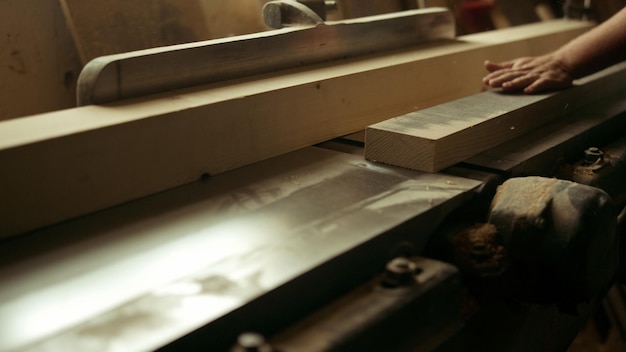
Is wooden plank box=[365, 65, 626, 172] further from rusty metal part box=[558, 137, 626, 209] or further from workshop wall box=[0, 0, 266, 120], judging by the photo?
workshop wall box=[0, 0, 266, 120]

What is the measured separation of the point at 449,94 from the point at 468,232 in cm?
82

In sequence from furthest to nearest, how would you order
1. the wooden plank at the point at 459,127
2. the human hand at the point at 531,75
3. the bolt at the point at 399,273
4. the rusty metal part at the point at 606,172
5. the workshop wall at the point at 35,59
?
1. the human hand at the point at 531,75
2. the workshop wall at the point at 35,59
3. the rusty metal part at the point at 606,172
4. the wooden plank at the point at 459,127
5. the bolt at the point at 399,273

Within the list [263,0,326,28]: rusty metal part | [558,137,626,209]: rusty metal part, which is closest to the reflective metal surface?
[558,137,626,209]: rusty metal part

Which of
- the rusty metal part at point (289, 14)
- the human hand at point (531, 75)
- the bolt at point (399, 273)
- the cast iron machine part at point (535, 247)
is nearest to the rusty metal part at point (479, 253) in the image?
the cast iron machine part at point (535, 247)

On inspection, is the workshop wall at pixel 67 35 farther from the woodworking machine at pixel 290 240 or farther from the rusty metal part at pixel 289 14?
the woodworking machine at pixel 290 240

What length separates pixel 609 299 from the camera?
2.49 m

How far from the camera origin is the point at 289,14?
1.73 metres

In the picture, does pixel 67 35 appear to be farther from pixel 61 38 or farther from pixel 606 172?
pixel 606 172

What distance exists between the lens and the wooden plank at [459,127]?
4.28 ft

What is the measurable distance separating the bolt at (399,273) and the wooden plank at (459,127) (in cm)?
38

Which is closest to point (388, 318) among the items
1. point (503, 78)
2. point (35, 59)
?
point (503, 78)

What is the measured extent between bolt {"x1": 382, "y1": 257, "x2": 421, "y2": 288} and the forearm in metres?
1.12

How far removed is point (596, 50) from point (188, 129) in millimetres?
1272

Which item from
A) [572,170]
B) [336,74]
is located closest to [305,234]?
[336,74]
